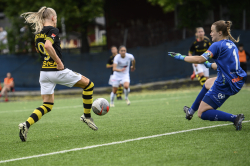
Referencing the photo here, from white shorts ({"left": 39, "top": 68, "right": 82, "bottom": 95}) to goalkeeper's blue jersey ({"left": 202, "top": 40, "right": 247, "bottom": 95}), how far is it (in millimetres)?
2214

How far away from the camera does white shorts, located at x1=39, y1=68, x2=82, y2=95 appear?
5.44 meters

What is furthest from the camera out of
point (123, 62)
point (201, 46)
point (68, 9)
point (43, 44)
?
point (68, 9)

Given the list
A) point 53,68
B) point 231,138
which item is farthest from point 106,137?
point 231,138

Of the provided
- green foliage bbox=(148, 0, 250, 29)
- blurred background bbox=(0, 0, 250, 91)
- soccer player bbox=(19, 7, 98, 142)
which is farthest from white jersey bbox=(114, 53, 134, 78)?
green foliage bbox=(148, 0, 250, 29)

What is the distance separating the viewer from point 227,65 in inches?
205

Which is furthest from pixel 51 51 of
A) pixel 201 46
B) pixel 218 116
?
pixel 201 46

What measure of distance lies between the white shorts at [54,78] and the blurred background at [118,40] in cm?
1366

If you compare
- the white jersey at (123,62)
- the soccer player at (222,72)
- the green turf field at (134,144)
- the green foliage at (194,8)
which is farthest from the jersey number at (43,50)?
the green foliage at (194,8)

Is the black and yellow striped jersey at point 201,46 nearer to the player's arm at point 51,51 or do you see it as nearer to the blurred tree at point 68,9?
the player's arm at point 51,51

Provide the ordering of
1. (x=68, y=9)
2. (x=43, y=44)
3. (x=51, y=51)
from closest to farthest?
(x=51, y=51) → (x=43, y=44) → (x=68, y=9)

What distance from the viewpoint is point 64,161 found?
397cm

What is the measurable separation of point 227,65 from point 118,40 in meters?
15.7

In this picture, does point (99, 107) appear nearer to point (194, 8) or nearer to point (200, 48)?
point (200, 48)

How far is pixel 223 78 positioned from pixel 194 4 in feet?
61.9
